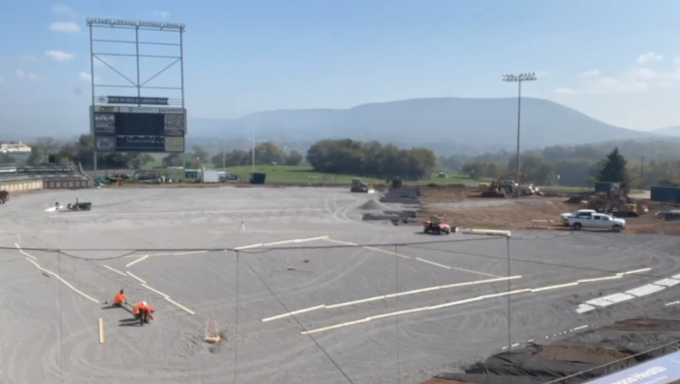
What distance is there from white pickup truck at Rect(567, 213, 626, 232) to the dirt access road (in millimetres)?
547

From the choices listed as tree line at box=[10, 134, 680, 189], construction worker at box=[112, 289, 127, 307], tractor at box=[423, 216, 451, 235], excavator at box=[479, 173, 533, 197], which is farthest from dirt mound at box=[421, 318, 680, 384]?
tree line at box=[10, 134, 680, 189]

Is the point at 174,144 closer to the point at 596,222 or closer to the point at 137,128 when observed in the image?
the point at 137,128

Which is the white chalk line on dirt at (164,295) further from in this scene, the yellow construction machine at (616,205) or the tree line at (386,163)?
the tree line at (386,163)

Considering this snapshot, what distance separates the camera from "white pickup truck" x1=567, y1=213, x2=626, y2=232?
30125mm

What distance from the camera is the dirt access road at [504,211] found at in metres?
31.5

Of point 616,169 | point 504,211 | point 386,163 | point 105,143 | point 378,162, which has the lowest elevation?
point 504,211

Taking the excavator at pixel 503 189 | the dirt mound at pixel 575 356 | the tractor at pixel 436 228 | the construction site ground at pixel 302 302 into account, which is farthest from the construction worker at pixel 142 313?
the excavator at pixel 503 189

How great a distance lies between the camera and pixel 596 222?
100 feet

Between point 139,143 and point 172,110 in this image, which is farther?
point 172,110

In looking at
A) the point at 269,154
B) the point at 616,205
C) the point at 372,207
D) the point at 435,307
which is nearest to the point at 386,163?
the point at 269,154

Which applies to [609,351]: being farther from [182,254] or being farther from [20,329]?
[182,254]

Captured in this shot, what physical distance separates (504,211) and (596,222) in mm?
9017

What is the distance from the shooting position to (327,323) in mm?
13477

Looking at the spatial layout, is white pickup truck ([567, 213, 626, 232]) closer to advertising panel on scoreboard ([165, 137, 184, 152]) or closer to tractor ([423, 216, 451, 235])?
tractor ([423, 216, 451, 235])
